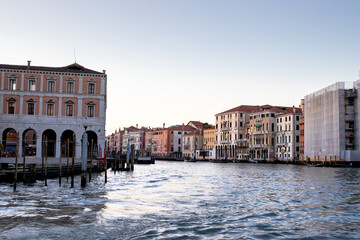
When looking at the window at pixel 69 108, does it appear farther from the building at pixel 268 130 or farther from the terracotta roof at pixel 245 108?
the terracotta roof at pixel 245 108

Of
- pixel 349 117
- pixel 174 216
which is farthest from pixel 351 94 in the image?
pixel 174 216

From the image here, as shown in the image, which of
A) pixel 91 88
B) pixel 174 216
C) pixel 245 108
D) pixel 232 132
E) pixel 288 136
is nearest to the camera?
pixel 174 216

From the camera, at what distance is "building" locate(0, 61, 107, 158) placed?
1375 inches

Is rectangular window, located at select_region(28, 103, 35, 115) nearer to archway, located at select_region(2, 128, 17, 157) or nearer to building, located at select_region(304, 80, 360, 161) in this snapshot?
archway, located at select_region(2, 128, 17, 157)

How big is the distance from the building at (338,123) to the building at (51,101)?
86.5ft

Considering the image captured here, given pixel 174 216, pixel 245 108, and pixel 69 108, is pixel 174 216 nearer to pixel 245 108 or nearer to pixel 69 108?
pixel 69 108

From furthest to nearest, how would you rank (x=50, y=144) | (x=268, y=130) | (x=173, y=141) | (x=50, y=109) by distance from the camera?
(x=173, y=141) → (x=268, y=130) → (x=50, y=144) → (x=50, y=109)

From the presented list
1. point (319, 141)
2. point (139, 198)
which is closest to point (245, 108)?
point (319, 141)

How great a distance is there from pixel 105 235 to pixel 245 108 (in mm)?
77300

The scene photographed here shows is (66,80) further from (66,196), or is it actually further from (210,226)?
(210,226)

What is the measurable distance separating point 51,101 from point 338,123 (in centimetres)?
3015

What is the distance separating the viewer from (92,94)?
3588 cm

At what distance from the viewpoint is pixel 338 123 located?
47844 mm

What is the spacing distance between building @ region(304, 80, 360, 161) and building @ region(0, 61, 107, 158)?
1038 inches
